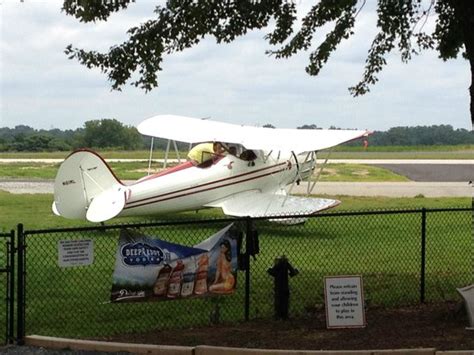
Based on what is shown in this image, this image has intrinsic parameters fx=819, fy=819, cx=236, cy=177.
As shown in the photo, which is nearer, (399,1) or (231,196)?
(399,1)

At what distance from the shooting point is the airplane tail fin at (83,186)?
59.1ft

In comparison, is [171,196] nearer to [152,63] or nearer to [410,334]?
[152,63]

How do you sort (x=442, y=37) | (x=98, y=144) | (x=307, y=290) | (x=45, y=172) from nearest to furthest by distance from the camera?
(x=307, y=290) → (x=442, y=37) → (x=45, y=172) → (x=98, y=144)

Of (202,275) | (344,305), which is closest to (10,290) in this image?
(202,275)

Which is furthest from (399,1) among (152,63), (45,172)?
(45,172)

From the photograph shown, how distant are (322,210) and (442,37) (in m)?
8.41

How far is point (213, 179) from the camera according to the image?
20438 mm

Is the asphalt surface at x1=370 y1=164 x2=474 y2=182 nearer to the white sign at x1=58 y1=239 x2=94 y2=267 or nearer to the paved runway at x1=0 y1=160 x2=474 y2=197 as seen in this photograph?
the paved runway at x1=0 y1=160 x2=474 y2=197

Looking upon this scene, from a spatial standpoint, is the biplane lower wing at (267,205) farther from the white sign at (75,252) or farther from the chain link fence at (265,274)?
the white sign at (75,252)

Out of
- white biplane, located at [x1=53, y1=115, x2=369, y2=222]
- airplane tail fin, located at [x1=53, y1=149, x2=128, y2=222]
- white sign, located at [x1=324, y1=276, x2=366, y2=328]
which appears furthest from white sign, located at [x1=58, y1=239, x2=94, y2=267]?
airplane tail fin, located at [x1=53, y1=149, x2=128, y2=222]

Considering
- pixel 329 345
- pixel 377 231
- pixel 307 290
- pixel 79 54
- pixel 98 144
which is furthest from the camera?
pixel 98 144

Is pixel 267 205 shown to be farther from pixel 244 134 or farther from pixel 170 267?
pixel 170 267

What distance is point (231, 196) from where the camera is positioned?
21.0 meters

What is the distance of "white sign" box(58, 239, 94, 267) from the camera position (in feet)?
26.3
